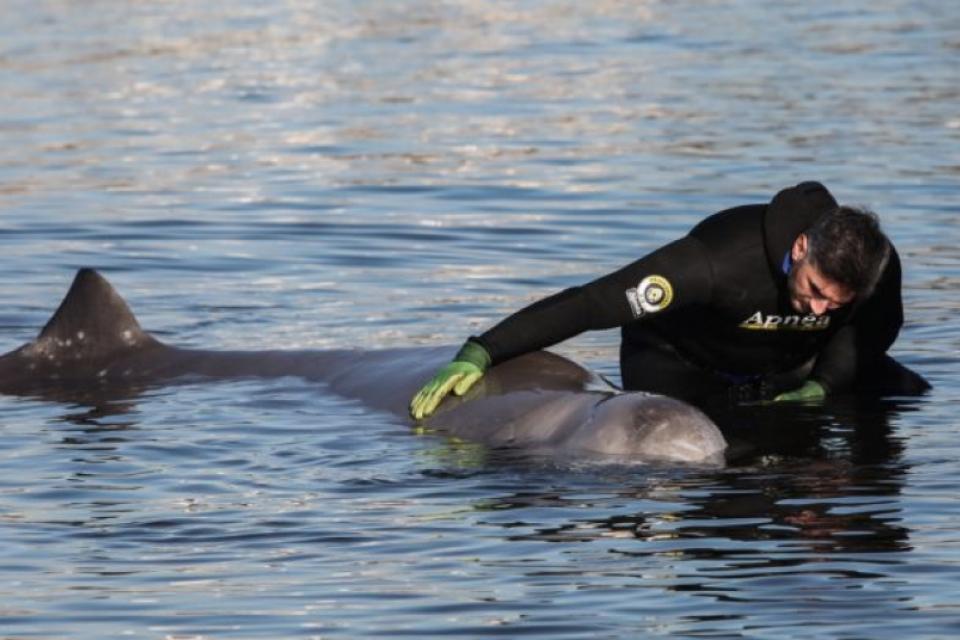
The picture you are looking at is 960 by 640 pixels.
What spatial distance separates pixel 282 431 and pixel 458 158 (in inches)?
376

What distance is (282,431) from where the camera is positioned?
9.99m

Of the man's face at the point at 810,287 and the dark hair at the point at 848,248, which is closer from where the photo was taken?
the dark hair at the point at 848,248

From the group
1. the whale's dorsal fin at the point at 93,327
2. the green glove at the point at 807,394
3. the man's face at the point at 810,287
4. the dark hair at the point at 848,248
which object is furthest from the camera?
the whale's dorsal fin at the point at 93,327

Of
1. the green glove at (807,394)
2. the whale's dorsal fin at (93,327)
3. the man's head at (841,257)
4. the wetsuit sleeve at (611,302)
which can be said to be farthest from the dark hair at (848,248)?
the whale's dorsal fin at (93,327)

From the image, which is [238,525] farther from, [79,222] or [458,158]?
[458,158]

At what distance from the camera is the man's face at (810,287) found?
905 centimetres

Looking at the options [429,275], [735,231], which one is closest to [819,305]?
[735,231]

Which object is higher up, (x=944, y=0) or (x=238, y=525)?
(x=944, y=0)

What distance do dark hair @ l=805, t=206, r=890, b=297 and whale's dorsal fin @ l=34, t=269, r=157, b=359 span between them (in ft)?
12.7

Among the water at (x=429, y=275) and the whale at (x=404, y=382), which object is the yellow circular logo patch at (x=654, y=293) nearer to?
the whale at (x=404, y=382)

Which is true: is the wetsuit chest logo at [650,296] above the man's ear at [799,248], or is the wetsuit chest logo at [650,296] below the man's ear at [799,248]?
below

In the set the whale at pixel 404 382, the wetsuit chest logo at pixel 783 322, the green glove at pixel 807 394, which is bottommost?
the green glove at pixel 807 394

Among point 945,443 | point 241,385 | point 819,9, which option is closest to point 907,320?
point 945,443

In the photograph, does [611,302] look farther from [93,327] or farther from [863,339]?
[93,327]
